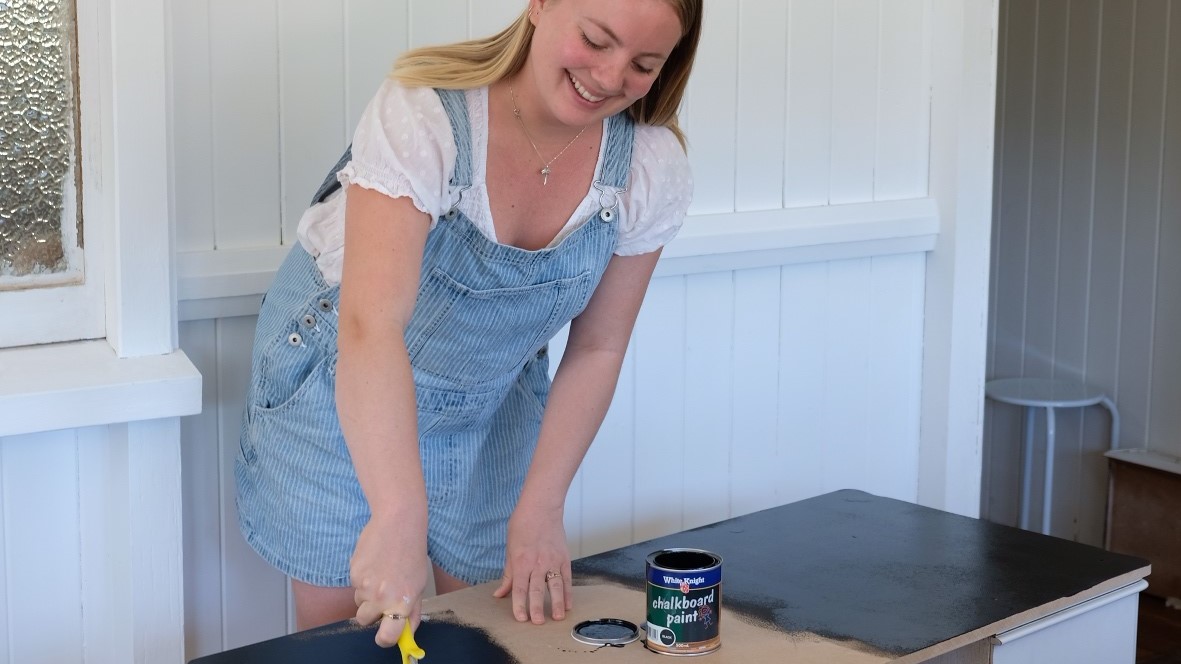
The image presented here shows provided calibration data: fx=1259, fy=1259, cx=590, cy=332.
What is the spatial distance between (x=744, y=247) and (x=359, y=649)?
123 cm

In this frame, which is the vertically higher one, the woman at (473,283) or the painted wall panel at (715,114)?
the painted wall panel at (715,114)

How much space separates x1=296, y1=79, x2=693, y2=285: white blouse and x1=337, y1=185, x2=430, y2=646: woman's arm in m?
0.03

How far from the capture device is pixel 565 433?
4.94 ft

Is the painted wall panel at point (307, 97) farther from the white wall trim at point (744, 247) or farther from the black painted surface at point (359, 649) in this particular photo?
the black painted surface at point (359, 649)

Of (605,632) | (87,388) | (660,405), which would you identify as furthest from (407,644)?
(660,405)

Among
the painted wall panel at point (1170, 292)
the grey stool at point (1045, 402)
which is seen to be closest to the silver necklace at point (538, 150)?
the grey stool at point (1045, 402)

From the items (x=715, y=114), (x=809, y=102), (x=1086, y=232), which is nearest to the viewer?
(x=715, y=114)

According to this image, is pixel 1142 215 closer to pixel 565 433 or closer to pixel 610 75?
pixel 565 433

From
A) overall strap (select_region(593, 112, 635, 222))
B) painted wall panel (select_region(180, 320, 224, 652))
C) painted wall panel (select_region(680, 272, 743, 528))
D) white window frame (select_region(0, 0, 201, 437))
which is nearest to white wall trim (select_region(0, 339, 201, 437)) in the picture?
white window frame (select_region(0, 0, 201, 437))

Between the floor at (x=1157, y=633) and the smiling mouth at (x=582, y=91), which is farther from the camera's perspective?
the floor at (x=1157, y=633)

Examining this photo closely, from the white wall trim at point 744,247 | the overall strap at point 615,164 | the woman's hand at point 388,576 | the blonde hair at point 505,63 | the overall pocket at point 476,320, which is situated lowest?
the woman's hand at point 388,576

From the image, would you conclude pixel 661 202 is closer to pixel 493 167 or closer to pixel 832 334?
pixel 493 167

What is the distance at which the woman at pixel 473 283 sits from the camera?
127 cm

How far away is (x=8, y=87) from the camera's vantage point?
167 centimetres
